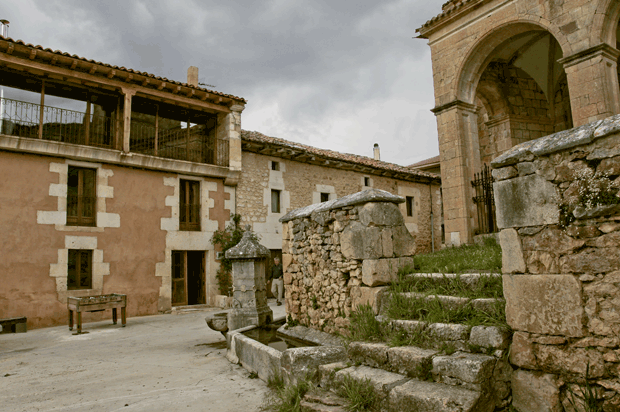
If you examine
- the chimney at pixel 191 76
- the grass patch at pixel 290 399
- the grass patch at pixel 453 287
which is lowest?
the grass patch at pixel 290 399

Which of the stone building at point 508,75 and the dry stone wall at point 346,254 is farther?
the stone building at point 508,75

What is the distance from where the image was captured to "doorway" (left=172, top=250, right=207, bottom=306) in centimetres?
1269

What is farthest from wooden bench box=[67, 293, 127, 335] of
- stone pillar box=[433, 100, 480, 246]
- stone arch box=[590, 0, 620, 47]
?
stone arch box=[590, 0, 620, 47]

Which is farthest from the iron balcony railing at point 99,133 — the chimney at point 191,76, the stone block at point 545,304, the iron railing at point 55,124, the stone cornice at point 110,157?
the stone block at point 545,304

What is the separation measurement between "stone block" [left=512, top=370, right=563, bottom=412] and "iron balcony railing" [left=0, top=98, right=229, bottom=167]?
11827mm

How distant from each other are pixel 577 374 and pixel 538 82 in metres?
11.2

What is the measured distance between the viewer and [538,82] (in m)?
11.7

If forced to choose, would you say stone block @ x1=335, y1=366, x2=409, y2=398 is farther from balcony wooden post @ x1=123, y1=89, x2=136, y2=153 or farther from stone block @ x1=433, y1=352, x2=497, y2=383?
balcony wooden post @ x1=123, y1=89, x2=136, y2=153

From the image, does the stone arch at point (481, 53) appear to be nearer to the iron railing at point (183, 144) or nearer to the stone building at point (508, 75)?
the stone building at point (508, 75)

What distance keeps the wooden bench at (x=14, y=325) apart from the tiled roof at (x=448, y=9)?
40.2 ft

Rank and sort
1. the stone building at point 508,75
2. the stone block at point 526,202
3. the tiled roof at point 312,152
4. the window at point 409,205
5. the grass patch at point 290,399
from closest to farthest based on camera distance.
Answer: the stone block at point 526,202 < the grass patch at point 290,399 < the stone building at point 508,75 < the tiled roof at point 312,152 < the window at point 409,205

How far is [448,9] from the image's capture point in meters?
9.88

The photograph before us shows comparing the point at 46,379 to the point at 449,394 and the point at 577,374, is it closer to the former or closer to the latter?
the point at 449,394

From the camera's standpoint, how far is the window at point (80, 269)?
10.8 metres
